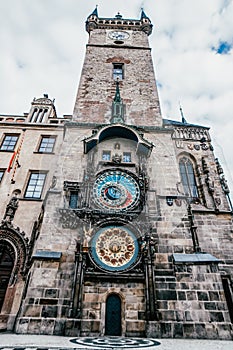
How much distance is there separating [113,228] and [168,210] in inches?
90.2

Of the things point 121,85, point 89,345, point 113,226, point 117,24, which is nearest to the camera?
point 89,345

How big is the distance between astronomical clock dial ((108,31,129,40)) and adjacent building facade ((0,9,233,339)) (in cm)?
766

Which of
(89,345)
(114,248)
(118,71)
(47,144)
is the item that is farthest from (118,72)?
(89,345)

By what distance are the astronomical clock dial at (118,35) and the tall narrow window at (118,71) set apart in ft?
13.6

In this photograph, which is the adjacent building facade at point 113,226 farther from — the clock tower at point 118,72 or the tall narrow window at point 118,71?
the tall narrow window at point 118,71

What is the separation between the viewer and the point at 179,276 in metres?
7.21

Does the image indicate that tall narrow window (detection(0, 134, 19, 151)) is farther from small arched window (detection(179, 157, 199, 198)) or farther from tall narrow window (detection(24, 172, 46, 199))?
small arched window (detection(179, 157, 199, 198))

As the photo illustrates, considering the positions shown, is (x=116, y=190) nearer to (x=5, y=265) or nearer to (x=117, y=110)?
(x=5, y=265)

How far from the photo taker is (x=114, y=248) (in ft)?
25.4

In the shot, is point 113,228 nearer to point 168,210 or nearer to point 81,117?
point 168,210

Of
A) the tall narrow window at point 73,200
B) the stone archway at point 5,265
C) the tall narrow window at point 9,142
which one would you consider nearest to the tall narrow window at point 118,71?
the tall narrow window at point 9,142

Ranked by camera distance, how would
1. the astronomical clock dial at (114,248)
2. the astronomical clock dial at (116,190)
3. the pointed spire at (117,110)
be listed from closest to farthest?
the astronomical clock dial at (114,248)
the astronomical clock dial at (116,190)
the pointed spire at (117,110)

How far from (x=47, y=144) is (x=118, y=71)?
25.9ft

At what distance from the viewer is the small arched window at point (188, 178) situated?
11383mm
